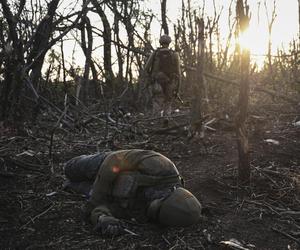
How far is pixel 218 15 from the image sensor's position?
1394 cm

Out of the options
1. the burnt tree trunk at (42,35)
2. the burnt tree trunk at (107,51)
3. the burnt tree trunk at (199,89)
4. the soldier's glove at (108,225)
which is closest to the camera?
the soldier's glove at (108,225)

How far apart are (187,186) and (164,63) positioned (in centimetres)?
→ 363

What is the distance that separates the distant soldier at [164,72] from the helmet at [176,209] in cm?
465

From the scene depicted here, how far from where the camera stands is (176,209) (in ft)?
11.0

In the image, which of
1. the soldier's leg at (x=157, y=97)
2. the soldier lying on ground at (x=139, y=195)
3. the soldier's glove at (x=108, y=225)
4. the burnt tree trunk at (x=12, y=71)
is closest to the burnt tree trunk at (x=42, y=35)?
the burnt tree trunk at (x=12, y=71)

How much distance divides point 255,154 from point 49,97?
5936 mm

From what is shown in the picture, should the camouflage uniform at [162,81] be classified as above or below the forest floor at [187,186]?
above

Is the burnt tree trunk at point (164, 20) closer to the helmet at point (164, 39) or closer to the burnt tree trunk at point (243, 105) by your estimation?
the helmet at point (164, 39)

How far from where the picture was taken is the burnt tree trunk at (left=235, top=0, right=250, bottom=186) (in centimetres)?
451

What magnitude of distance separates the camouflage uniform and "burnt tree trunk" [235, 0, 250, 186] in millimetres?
3333

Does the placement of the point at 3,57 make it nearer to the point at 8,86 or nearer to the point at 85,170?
the point at 8,86

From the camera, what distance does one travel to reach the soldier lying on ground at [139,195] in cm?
339

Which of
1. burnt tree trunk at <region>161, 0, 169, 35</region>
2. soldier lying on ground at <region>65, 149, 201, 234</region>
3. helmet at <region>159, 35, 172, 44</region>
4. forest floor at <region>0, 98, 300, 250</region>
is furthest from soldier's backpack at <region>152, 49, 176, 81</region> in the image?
burnt tree trunk at <region>161, 0, 169, 35</region>

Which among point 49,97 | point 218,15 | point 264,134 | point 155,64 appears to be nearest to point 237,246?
point 264,134
